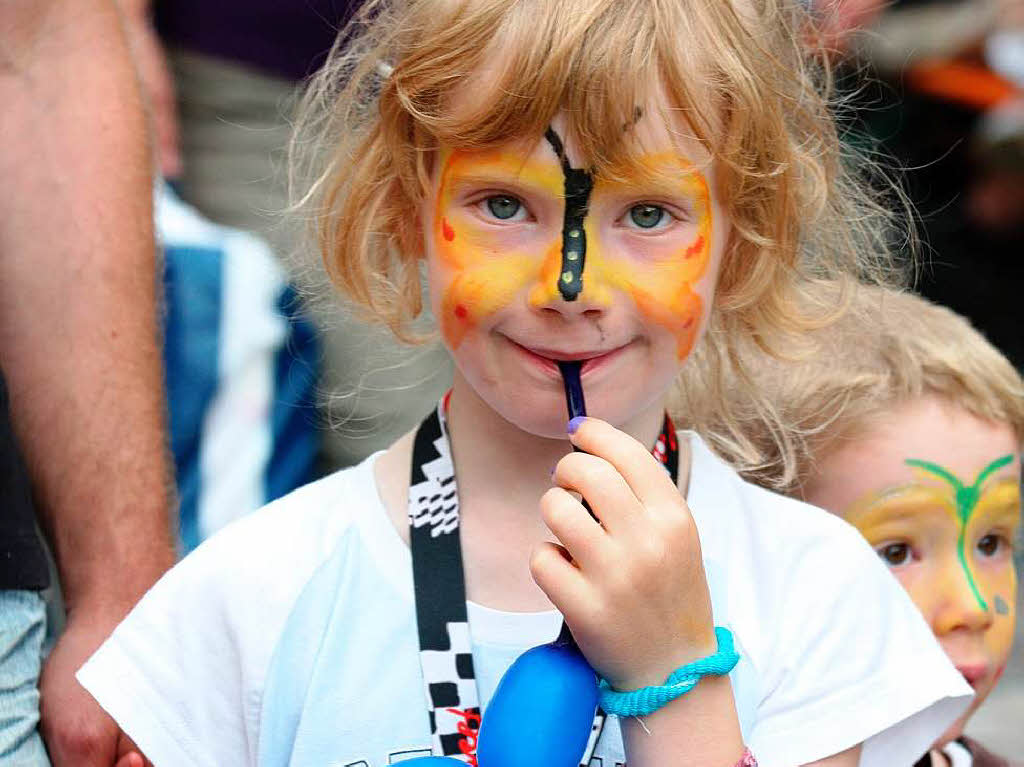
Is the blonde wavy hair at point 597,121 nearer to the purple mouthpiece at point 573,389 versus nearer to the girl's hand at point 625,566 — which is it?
the purple mouthpiece at point 573,389

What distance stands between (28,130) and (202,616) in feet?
2.78

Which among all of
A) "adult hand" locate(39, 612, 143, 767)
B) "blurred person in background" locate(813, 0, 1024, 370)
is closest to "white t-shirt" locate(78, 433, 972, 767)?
"adult hand" locate(39, 612, 143, 767)

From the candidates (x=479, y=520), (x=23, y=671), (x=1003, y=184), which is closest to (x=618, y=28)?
(x=479, y=520)

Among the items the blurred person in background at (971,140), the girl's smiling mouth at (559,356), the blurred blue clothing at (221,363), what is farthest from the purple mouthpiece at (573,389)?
the blurred person in background at (971,140)

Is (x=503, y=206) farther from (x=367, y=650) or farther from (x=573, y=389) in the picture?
(x=367, y=650)

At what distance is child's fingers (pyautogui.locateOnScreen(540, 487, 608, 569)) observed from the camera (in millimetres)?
1610

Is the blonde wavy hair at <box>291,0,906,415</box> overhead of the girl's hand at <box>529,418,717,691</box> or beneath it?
overhead

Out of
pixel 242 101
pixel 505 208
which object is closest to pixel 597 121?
pixel 505 208

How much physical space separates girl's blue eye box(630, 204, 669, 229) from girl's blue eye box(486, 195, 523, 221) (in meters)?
0.14

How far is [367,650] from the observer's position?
1840 millimetres

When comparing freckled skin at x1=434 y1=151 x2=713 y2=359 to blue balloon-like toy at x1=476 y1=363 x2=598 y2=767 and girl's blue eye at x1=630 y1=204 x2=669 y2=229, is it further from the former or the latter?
blue balloon-like toy at x1=476 y1=363 x2=598 y2=767

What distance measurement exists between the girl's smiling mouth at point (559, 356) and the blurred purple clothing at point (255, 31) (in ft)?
8.70

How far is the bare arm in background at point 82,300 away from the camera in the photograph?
7.16 ft

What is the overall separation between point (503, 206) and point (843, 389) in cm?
81
